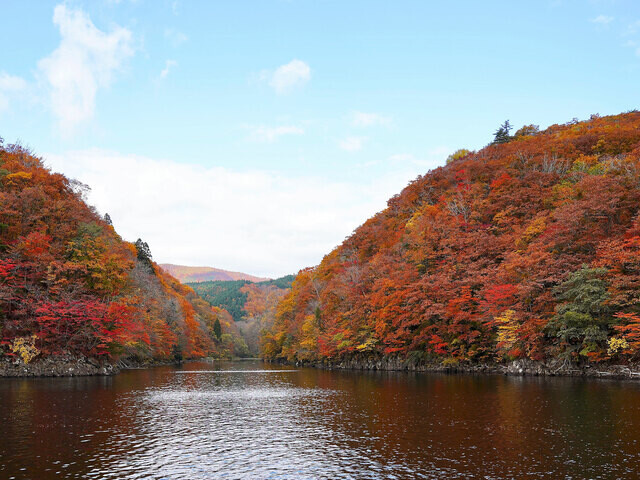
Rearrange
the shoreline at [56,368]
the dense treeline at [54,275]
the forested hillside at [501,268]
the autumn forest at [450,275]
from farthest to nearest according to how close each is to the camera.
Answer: the dense treeline at [54,275]
the shoreline at [56,368]
the autumn forest at [450,275]
the forested hillside at [501,268]

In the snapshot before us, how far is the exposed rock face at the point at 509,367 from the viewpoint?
4228 centimetres

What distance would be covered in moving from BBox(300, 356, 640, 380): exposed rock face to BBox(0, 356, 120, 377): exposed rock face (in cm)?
3917

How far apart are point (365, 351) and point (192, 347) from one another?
6523cm

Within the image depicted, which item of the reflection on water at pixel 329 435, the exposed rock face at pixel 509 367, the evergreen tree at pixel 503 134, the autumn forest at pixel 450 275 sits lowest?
the exposed rock face at pixel 509 367

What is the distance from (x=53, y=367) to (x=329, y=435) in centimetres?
4613

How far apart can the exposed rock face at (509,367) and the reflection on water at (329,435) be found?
271 inches

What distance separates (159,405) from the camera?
31.6 m

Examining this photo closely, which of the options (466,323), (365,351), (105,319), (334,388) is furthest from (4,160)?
(466,323)

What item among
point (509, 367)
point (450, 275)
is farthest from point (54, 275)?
point (509, 367)

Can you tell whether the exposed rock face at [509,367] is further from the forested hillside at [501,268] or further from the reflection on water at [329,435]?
the reflection on water at [329,435]

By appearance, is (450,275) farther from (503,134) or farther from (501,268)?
(503,134)

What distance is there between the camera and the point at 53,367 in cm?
5394

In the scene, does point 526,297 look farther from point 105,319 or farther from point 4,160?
point 4,160

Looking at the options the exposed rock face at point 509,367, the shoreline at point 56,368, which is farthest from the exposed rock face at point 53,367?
the exposed rock face at point 509,367
